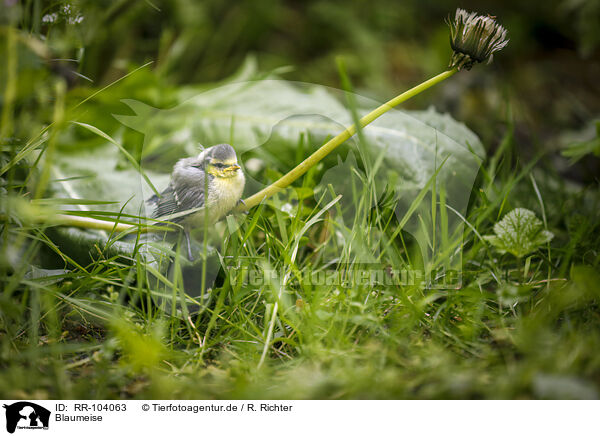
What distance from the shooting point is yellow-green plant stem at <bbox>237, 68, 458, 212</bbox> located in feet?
3.44

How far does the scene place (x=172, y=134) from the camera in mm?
1915

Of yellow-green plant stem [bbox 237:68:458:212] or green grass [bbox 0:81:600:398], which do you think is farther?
yellow-green plant stem [bbox 237:68:458:212]

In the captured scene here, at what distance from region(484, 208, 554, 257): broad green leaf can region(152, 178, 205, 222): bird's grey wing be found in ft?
2.56

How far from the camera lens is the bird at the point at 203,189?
41.9 inches

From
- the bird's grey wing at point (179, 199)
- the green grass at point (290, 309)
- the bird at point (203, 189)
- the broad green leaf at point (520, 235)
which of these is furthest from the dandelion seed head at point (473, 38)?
the bird's grey wing at point (179, 199)

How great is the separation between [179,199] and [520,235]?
89 centimetres

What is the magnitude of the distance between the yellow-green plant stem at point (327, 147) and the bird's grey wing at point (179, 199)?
0.11m

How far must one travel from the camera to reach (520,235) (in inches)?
45.3
